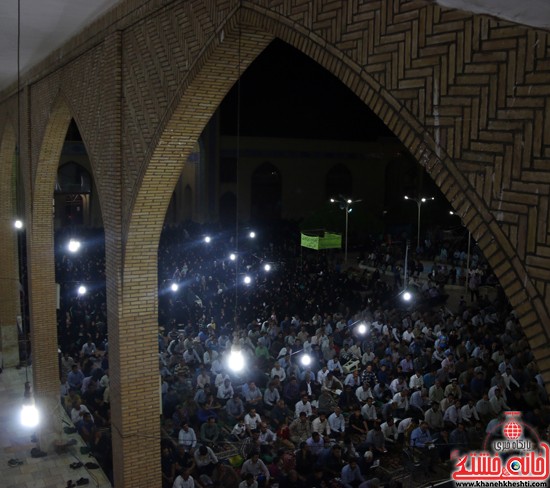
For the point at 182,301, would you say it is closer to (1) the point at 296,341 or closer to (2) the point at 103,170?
(1) the point at 296,341

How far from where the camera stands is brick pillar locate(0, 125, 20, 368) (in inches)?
550

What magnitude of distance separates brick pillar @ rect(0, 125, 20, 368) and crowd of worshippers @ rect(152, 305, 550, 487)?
148 inches

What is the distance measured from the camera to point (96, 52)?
301 inches

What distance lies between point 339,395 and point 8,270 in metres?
8.42

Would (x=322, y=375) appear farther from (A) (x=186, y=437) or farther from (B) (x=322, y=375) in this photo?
(A) (x=186, y=437)

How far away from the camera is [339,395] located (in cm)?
1016

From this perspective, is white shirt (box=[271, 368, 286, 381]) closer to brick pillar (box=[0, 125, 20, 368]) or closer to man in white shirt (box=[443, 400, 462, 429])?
man in white shirt (box=[443, 400, 462, 429])

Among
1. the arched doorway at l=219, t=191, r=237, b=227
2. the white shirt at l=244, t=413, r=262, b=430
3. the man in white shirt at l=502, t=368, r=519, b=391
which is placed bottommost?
the white shirt at l=244, t=413, r=262, b=430

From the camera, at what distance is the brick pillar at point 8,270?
14.0 meters

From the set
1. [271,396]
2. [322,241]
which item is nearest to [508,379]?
[271,396]

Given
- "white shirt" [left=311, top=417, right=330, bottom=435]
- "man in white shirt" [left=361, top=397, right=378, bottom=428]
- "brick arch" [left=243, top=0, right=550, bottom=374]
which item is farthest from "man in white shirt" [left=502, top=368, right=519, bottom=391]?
"brick arch" [left=243, top=0, right=550, bottom=374]

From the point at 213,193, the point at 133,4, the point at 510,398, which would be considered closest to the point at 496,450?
the point at 510,398

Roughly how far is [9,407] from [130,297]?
20.1ft

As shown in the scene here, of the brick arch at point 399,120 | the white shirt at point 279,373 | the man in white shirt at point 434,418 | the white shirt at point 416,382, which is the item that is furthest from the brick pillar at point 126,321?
the white shirt at point 416,382
